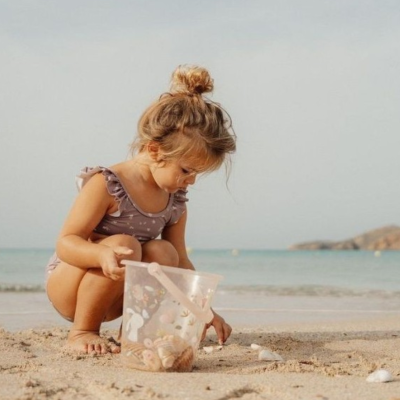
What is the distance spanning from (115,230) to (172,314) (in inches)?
28.7

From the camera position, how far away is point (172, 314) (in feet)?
7.93

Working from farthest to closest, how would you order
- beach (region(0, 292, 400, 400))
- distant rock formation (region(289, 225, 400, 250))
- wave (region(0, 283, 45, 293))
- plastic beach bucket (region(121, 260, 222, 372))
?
distant rock formation (region(289, 225, 400, 250)) → wave (region(0, 283, 45, 293)) → plastic beach bucket (region(121, 260, 222, 372)) → beach (region(0, 292, 400, 400))

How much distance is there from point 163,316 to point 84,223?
659 millimetres

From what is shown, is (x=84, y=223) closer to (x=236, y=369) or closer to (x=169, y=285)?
(x=169, y=285)

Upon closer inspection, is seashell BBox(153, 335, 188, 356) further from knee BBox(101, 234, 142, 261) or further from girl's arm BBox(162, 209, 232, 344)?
girl's arm BBox(162, 209, 232, 344)

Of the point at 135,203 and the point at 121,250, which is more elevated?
the point at 135,203

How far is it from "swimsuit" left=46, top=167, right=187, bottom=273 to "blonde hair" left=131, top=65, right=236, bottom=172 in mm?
228

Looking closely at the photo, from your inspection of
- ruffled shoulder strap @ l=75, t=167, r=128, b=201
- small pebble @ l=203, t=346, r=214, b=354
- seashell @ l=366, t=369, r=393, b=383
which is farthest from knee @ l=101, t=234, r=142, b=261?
seashell @ l=366, t=369, r=393, b=383

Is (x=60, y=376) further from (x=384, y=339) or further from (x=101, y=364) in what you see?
(x=384, y=339)

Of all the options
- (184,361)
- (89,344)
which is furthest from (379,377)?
(89,344)

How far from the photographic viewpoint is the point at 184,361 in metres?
2.45

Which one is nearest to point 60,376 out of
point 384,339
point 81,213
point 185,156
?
point 81,213

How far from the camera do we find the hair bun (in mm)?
3012

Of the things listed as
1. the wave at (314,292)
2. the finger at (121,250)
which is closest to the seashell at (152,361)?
the finger at (121,250)
